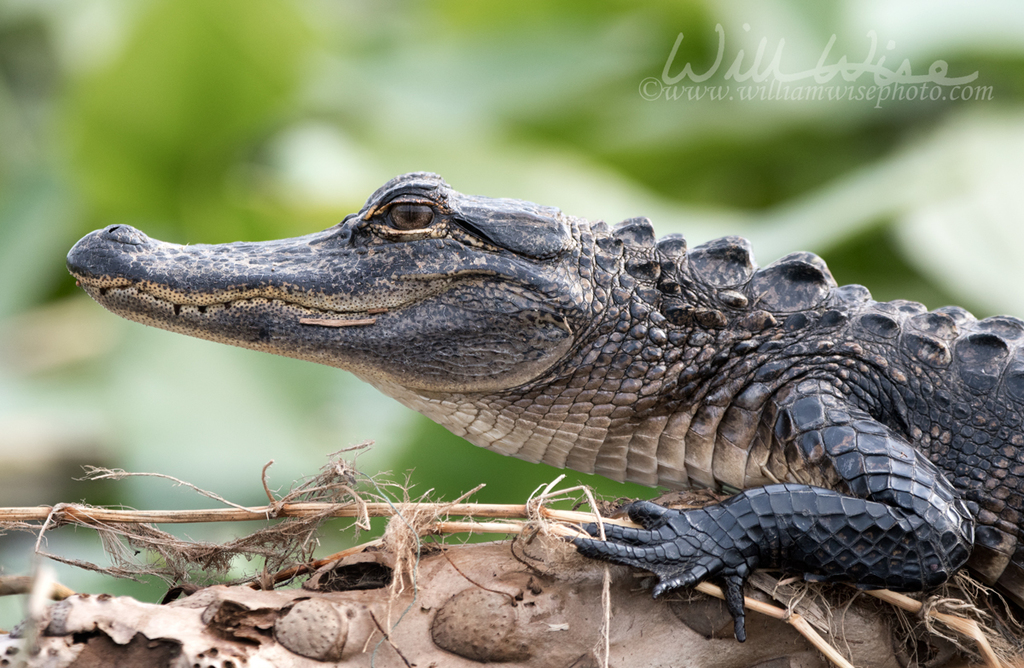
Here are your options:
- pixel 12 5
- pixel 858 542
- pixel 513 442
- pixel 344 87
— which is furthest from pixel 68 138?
pixel 858 542

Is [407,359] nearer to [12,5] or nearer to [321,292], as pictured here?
[321,292]

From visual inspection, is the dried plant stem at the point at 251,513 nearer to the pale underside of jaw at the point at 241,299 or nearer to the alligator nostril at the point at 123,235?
the pale underside of jaw at the point at 241,299

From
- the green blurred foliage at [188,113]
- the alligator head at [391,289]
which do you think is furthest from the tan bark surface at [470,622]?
the green blurred foliage at [188,113]

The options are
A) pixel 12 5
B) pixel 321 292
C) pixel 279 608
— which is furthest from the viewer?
pixel 12 5

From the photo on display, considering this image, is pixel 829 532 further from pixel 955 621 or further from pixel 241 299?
pixel 241 299

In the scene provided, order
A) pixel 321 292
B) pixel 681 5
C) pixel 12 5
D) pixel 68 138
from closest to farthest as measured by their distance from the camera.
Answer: pixel 321 292 → pixel 68 138 → pixel 681 5 → pixel 12 5

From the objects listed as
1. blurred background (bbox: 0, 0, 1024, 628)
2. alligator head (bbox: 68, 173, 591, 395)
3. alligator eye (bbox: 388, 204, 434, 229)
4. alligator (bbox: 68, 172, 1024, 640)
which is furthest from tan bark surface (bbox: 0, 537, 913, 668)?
blurred background (bbox: 0, 0, 1024, 628)
